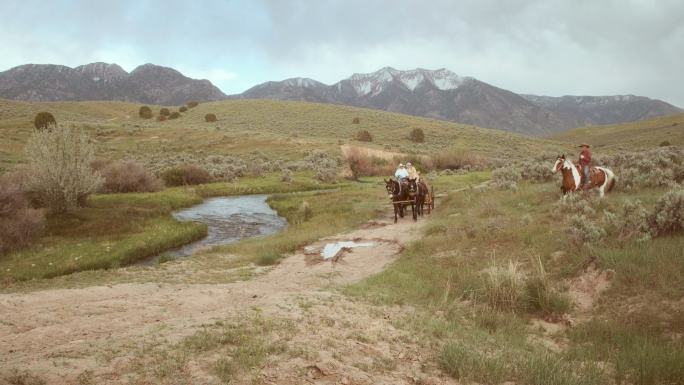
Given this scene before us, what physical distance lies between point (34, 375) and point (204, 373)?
194cm

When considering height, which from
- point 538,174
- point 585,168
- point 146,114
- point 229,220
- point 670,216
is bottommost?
point 229,220

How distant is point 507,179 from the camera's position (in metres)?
27.8

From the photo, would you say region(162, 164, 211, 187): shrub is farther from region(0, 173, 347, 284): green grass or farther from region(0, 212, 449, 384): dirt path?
region(0, 212, 449, 384): dirt path

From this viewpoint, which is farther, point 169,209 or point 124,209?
point 169,209

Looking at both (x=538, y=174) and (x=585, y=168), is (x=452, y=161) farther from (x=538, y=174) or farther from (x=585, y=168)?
(x=585, y=168)

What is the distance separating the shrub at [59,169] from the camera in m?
21.7

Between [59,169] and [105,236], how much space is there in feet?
16.1

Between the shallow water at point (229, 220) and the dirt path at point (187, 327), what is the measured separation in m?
7.54

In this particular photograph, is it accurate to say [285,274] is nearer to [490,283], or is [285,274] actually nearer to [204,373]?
[490,283]

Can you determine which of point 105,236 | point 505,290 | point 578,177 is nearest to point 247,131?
point 105,236

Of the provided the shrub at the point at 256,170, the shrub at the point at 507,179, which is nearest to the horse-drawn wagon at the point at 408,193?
the shrub at the point at 507,179

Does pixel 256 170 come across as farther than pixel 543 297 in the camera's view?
Yes

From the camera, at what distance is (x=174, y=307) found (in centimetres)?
948

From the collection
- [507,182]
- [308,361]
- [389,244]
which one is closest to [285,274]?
[389,244]
